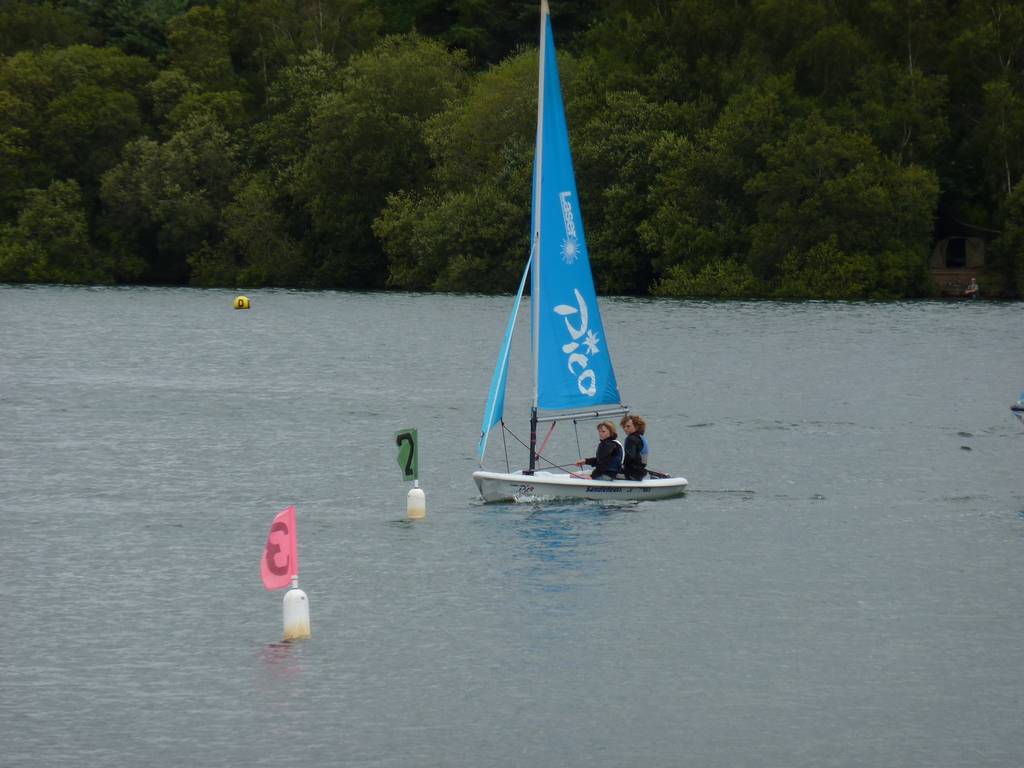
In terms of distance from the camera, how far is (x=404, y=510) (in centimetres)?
3725

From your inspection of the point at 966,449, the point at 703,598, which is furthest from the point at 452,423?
the point at 703,598

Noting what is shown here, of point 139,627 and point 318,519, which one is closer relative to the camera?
point 139,627

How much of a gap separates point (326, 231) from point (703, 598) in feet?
357

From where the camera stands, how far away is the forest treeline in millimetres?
112250

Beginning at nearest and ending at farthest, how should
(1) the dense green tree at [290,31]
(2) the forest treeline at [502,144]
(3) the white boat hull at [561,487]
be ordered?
(3) the white boat hull at [561,487] < (2) the forest treeline at [502,144] < (1) the dense green tree at [290,31]

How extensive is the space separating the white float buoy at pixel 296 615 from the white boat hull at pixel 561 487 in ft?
32.6

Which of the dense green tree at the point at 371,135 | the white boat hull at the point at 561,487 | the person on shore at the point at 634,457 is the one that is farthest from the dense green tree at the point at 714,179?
the person on shore at the point at 634,457

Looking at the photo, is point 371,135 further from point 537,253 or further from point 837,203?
point 537,253

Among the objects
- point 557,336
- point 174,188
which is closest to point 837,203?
point 174,188

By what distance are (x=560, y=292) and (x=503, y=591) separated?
8.68 meters

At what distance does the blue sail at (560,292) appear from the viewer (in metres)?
34.5

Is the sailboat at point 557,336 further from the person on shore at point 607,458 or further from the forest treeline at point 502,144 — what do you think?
the forest treeline at point 502,144

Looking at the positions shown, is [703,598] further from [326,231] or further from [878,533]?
[326,231]

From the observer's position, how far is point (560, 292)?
35.4m
